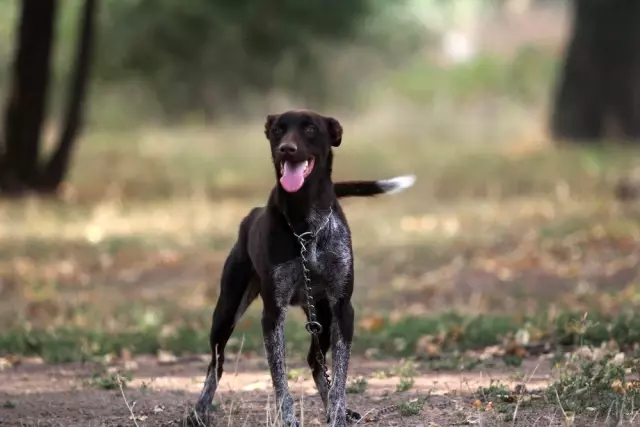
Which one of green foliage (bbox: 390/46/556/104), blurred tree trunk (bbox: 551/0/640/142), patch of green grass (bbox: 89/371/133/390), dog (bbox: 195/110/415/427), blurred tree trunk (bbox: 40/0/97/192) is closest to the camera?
dog (bbox: 195/110/415/427)

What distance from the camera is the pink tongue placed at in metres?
5.47

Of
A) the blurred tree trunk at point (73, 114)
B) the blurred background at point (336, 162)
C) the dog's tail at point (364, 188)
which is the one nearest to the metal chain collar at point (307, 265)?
the dog's tail at point (364, 188)

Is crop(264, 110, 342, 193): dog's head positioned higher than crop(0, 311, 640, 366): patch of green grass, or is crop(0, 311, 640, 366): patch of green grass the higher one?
crop(264, 110, 342, 193): dog's head

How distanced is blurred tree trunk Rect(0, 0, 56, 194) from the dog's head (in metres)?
13.8

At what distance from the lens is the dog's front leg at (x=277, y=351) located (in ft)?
18.6

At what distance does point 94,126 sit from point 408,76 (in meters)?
7.79

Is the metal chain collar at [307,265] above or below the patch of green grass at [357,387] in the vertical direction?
above

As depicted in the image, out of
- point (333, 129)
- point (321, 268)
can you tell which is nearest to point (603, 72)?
point (333, 129)

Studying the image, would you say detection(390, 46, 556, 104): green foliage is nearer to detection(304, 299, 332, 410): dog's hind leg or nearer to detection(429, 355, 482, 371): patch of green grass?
detection(429, 355, 482, 371): patch of green grass

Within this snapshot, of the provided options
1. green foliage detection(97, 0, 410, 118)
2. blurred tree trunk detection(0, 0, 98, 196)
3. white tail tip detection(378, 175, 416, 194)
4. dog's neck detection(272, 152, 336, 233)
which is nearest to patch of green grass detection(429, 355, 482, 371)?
white tail tip detection(378, 175, 416, 194)

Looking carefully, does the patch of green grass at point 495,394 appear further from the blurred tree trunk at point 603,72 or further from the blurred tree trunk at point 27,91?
the blurred tree trunk at point 603,72

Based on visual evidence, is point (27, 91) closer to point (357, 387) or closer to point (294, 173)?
point (357, 387)

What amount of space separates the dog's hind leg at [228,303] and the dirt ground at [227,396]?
0.13 metres

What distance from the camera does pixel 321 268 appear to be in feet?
18.7
